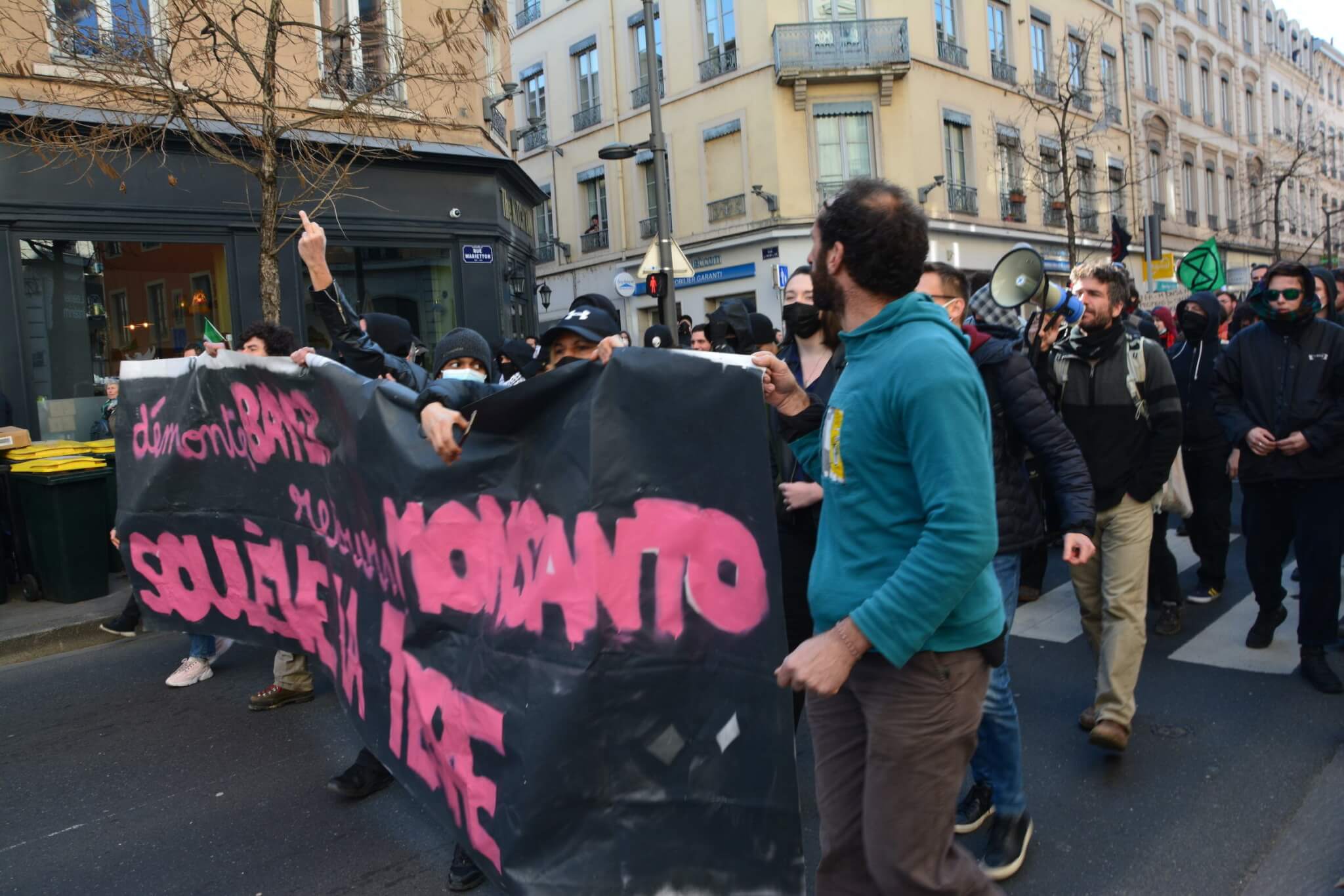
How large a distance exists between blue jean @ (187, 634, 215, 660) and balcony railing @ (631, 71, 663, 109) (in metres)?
24.2

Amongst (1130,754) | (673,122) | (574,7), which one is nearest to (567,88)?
(574,7)

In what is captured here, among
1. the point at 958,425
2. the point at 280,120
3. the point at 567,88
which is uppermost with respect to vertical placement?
the point at 567,88

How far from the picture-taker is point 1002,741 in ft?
10.3

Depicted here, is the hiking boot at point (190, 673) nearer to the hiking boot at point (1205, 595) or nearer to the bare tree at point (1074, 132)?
the hiking boot at point (1205, 595)

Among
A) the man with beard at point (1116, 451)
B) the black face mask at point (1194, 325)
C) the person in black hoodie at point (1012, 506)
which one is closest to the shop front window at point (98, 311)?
the black face mask at point (1194, 325)

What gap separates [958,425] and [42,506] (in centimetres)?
727

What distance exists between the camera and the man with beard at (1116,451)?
3859mm

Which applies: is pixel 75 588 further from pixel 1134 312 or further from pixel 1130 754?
pixel 1134 312

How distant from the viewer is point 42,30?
11.1 m

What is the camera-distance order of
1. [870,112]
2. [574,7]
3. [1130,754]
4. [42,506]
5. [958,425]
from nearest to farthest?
[958,425] → [1130,754] → [42,506] → [870,112] → [574,7]

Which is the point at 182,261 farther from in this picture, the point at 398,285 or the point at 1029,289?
the point at 1029,289

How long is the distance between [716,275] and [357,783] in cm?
2332

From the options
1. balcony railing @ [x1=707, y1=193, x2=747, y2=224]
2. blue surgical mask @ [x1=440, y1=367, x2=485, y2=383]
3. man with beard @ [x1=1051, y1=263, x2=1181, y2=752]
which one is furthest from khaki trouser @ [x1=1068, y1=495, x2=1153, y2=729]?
balcony railing @ [x1=707, y1=193, x2=747, y2=224]

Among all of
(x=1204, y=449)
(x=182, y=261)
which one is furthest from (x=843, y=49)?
(x=1204, y=449)
